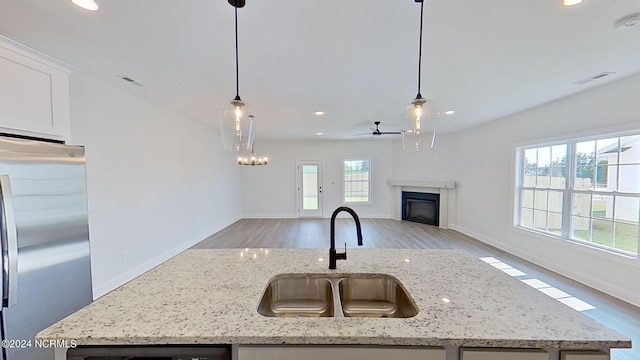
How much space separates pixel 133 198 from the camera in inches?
143

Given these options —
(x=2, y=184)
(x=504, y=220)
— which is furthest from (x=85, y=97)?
(x=504, y=220)

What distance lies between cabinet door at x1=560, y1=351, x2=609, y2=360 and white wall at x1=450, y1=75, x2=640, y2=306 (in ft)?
10.5

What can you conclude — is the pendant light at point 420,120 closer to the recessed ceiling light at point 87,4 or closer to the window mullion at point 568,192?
the recessed ceiling light at point 87,4

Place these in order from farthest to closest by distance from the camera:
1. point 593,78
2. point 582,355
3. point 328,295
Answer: point 593,78
point 328,295
point 582,355

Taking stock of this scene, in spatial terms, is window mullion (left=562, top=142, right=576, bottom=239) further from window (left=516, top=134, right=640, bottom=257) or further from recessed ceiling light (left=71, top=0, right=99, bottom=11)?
recessed ceiling light (left=71, top=0, right=99, bottom=11)

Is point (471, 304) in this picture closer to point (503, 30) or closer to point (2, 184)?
point (503, 30)

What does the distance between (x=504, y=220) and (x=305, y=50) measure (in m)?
4.93

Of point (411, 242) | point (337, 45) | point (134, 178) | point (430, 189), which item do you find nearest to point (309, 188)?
point (430, 189)

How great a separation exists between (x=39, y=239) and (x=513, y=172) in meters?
6.21

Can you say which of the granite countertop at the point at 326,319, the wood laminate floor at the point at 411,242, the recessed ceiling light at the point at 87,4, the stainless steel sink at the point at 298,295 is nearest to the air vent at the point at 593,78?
the wood laminate floor at the point at 411,242

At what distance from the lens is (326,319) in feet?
3.27

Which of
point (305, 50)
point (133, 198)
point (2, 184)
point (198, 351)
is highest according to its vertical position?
point (305, 50)

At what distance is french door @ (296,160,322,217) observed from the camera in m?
8.37

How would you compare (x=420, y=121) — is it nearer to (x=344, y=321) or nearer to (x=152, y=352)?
(x=344, y=321)
